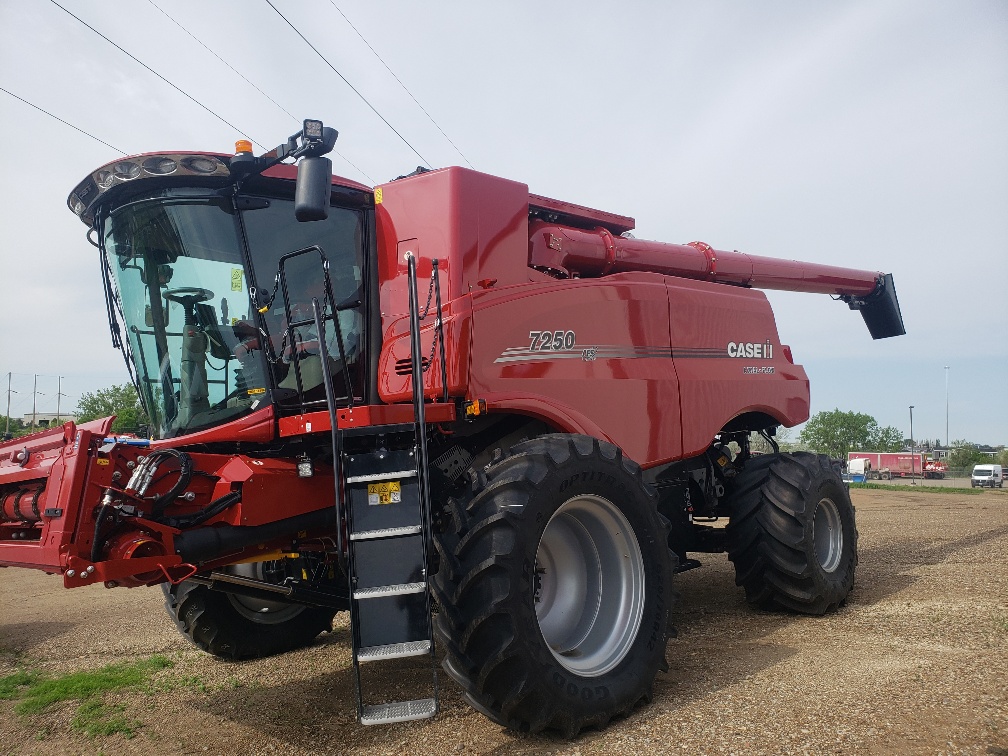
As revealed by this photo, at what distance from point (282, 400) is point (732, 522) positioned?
3.80m

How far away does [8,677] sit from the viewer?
5.38 m

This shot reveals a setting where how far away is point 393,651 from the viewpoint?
349 cm

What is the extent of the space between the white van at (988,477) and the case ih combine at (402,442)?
1906 inches

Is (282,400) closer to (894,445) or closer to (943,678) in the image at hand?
(943,678)

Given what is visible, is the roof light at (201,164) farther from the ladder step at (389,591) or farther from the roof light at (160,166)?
the ladder step at (389,591)

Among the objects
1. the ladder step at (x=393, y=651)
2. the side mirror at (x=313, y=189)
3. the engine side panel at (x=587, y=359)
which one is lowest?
the ladder step at (x=393, y=651)

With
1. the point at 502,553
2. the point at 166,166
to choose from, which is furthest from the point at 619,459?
the point at 166,166

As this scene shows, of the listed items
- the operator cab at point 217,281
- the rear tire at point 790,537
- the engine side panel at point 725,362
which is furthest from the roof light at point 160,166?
the rear tire at point 790,537

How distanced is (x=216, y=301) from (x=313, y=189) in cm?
120

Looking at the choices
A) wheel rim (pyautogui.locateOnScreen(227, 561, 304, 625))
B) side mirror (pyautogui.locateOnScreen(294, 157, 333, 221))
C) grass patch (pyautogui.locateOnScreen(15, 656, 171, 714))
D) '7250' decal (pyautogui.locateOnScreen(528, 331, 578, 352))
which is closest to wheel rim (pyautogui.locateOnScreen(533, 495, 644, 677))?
'7250' decal (pyautogui.locateOnScreen(528, 331, 578, 352))

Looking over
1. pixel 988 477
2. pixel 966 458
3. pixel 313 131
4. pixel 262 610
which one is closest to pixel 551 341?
pixel 313 131

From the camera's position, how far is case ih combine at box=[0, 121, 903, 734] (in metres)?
3.60

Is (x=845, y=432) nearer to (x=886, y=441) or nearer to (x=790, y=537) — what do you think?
(x=886, y=441)

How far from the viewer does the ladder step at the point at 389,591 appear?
3564 mm
